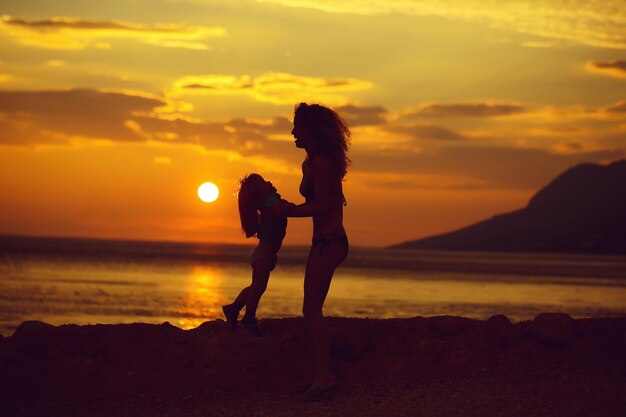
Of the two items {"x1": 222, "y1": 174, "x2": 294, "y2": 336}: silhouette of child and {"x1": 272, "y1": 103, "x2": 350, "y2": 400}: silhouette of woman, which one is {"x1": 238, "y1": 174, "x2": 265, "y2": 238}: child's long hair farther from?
{"x1": 272, "y1": 103, "x2": 350, "y2": 400}: silhouette of woman

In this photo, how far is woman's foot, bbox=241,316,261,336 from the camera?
1078 cm

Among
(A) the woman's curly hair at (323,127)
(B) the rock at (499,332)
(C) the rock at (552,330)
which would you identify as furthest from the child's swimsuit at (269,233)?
(C) the rock at (552,330)

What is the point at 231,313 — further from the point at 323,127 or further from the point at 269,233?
the point at 323,127

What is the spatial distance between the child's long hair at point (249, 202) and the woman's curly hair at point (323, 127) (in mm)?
843

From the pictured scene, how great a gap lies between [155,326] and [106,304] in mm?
33020

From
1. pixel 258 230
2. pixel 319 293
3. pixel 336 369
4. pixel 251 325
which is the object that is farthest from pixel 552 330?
pixel 258 230

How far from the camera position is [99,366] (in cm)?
1060

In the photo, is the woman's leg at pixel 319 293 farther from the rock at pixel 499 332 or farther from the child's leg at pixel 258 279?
the rock at pixel 499 332

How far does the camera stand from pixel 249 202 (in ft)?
32.4

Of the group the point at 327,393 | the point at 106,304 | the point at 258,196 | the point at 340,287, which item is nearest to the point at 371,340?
the point at 327,393

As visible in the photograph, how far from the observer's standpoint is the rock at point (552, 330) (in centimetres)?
1092

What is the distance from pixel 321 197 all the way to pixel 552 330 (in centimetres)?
351

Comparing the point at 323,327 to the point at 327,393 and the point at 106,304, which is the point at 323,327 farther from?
the point at 106,304

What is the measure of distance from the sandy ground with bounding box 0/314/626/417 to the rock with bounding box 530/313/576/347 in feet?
0.05
